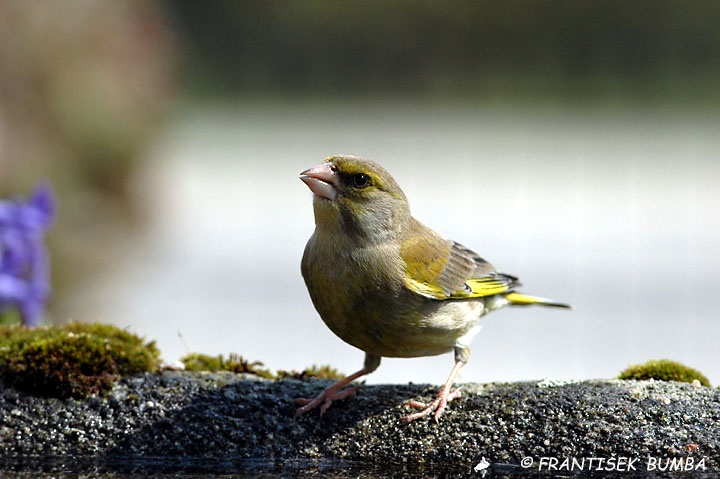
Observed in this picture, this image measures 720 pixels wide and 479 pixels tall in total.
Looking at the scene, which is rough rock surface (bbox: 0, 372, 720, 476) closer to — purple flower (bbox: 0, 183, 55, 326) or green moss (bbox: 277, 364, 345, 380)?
green moss (bbox: 277, 364, 345, 380)

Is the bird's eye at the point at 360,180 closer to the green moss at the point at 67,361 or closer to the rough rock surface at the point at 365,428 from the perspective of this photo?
the rough rock surface at the point at 365,428

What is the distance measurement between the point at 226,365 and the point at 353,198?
3.26 feet

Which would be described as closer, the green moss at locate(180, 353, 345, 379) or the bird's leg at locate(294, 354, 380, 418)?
the bird's leg at locate(294, 354, 380, 418)

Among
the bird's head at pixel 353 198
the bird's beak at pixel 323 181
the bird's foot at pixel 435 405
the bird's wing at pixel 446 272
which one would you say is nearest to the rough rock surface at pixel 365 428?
the bird's foot at pixel 435 405

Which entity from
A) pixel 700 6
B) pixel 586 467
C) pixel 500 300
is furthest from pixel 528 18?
pixel 586 467

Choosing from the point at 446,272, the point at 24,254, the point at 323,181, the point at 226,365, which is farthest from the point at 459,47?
the point at 323,181

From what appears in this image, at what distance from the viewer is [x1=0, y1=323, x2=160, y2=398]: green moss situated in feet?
14.5

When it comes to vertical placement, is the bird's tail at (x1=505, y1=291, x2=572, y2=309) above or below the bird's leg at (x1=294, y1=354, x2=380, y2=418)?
above

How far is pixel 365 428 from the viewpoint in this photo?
4.30m

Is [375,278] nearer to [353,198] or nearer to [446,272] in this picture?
[353,198]

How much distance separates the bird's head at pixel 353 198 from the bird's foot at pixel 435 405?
765 mm

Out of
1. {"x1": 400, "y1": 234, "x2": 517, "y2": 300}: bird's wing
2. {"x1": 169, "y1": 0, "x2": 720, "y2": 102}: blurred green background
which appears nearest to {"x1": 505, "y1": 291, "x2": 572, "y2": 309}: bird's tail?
{"x1": 400, "y1": 234, "x2": 517, "y2": 300}: bird's wing

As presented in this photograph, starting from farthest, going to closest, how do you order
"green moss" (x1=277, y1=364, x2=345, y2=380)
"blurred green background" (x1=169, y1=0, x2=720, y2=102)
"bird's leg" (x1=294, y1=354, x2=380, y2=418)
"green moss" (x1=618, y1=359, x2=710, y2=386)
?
"blurred green background" (x1=169, y1=0, x2=720, y2=102) → "green moss" (x1=277, y1=364, x2=345, y2=380) → "green moss" (x1=618, y1=359, x2=710, y2=386) → "bird's leg" (x1=294, y1=354, x2=380, y2=418)

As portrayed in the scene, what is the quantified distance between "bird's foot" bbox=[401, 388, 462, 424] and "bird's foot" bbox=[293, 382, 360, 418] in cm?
26
